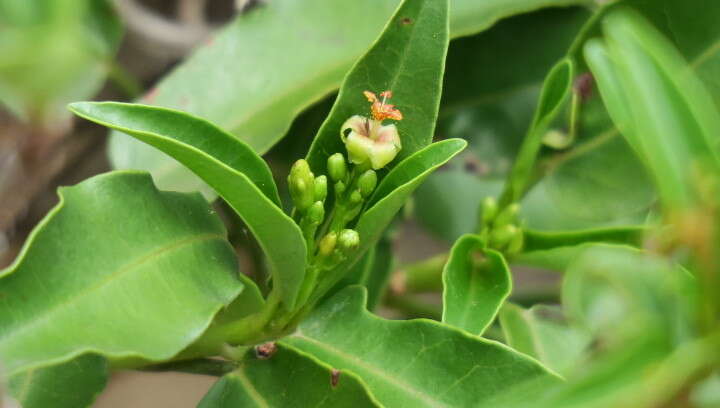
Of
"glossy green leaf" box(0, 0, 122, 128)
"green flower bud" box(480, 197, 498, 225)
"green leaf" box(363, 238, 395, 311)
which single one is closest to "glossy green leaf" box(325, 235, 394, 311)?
"green leaf" box(363, 238, 395, 311)

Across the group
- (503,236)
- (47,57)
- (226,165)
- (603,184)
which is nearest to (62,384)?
(226,165)

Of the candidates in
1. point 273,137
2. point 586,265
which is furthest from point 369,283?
point 586,265

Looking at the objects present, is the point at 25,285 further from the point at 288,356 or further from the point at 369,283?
the point at 369,283

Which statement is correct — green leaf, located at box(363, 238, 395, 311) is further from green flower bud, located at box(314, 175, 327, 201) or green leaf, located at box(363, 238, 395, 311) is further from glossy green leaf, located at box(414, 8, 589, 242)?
green flower bud, located at box(314, 175, 327, 201)

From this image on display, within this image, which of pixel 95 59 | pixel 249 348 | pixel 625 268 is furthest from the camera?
pixel 95 59

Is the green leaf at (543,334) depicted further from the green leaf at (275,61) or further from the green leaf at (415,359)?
the green leaf at (275,61)
